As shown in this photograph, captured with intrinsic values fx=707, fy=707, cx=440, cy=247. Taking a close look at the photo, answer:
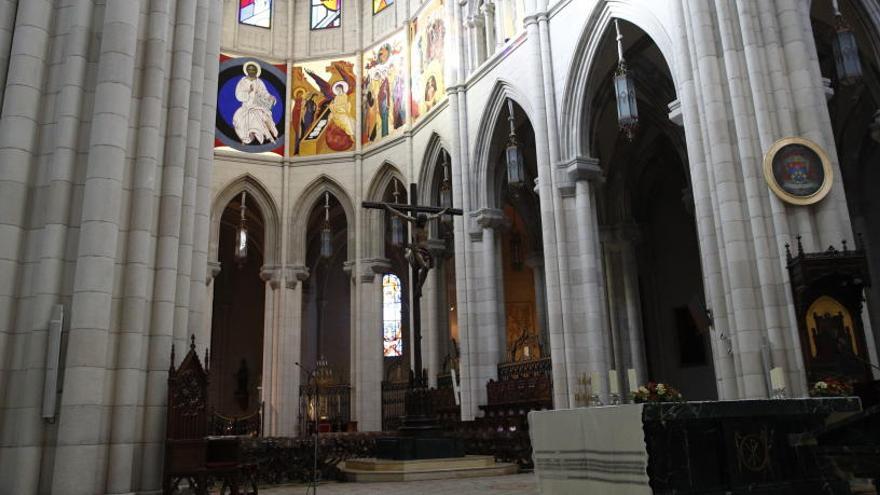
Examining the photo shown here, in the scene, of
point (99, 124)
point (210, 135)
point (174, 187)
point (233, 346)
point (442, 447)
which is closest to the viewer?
point (99, 124)

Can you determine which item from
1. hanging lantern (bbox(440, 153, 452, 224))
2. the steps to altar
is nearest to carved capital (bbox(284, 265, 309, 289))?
hanging lantern (bbox(440, 153, 452, 224))

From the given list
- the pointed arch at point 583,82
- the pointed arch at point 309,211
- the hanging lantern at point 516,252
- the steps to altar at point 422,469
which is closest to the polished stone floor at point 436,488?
the steps to altar at point 422,469

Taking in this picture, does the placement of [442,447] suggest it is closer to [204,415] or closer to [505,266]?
[204,415]

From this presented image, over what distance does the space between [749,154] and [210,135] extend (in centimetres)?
814

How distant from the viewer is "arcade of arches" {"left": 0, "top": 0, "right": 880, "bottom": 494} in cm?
808

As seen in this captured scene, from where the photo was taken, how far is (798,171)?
10.4 m

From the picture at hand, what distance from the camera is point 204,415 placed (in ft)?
27.8

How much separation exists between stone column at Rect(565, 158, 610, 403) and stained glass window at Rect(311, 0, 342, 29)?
14.6 metres

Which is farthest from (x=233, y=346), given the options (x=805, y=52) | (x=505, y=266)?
(x=805, y=52)

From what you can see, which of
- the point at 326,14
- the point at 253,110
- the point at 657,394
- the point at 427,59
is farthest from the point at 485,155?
the point at 657,394

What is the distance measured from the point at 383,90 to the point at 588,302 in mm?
12871

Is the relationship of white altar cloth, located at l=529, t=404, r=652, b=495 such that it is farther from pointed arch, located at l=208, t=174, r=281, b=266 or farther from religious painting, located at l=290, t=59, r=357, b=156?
religious painting, located at l=290, t=59, r=357, b=156

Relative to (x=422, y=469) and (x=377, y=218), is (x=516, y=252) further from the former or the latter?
(x=422, y=469)

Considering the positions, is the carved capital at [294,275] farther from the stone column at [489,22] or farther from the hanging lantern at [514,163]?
the hanging lantern at [514,163]
